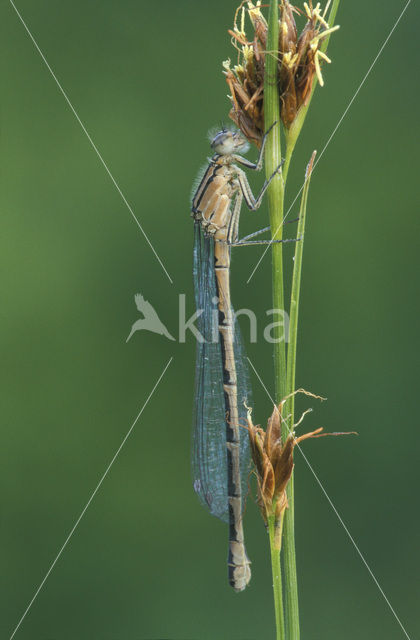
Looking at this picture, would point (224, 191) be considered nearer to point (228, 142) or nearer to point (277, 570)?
point (228, 142)

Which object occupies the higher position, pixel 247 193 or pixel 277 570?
pixel 247 193

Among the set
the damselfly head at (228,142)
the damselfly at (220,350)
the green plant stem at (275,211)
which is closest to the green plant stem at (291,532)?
the green plant stem at (275,211)

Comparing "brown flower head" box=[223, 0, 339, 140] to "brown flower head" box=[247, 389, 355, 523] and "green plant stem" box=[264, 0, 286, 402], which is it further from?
"brown flower head" box=[247, 389, 355, 523]

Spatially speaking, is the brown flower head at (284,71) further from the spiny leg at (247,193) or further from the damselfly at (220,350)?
the spiny leg at (247,193)

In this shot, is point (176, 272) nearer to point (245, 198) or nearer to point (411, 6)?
point (245, 198)

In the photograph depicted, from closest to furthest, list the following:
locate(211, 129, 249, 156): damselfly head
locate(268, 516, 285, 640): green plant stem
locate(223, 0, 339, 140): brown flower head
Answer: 1. locate(268, 516, 285, 640): green plant stem
2. locate(223, 0, 339, 140): brown flower head
3. locate(211, 129, 249, 156): damselfly head

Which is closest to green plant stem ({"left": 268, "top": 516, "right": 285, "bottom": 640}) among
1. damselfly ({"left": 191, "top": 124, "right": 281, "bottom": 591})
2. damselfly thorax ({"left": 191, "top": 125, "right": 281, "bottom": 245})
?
damselfly ({"left": 191, "top": 124, "right": 281, "bottom": 591})

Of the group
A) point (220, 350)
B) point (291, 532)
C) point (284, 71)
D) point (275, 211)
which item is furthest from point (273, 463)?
point (220, 350)

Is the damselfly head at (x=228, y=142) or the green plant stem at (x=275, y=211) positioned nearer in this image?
the green plant stem at (x=275, y=211)
